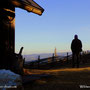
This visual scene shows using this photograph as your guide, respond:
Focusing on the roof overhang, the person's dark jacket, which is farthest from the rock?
the person's dark jacket

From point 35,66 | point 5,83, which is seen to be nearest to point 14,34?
point 5,83

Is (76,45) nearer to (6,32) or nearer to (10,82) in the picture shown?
(6,32)

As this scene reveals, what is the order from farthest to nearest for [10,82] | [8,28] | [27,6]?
[8,28] < [27,6] < [10,82]

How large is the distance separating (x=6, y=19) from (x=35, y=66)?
1345cm

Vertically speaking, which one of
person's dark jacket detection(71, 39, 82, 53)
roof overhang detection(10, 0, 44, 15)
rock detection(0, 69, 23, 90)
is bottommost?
rock detection(0, 69, 23, 90)

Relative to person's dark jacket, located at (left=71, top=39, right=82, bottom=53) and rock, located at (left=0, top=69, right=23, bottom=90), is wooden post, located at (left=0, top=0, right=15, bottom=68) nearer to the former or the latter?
rock, located at (left=0, top=69, right=23, bottom=90)

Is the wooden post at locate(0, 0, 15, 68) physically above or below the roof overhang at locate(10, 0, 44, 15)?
below

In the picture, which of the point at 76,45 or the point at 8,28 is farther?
the point at 76,45

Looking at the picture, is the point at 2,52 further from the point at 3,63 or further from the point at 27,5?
the point at 27,5

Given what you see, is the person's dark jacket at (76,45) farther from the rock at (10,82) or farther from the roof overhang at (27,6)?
the rock at (10,82)

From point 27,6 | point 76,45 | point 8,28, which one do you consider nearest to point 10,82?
point 27,6

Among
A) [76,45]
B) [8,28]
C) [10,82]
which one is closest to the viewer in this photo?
[10,82]

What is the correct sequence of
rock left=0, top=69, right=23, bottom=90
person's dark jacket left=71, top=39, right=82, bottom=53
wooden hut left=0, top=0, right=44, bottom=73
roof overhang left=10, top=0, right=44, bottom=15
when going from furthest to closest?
person's dark jacket left=71, top=39, right=82, bottom=53 < wooden hut left=0, top=0, right=44, bottom=73 < roof overhang left=10, top=0, right=44, bottom=15 < rock left=0, top=69, right=23, bottom=90

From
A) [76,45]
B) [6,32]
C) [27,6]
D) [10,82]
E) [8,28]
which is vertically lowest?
[10,82]
